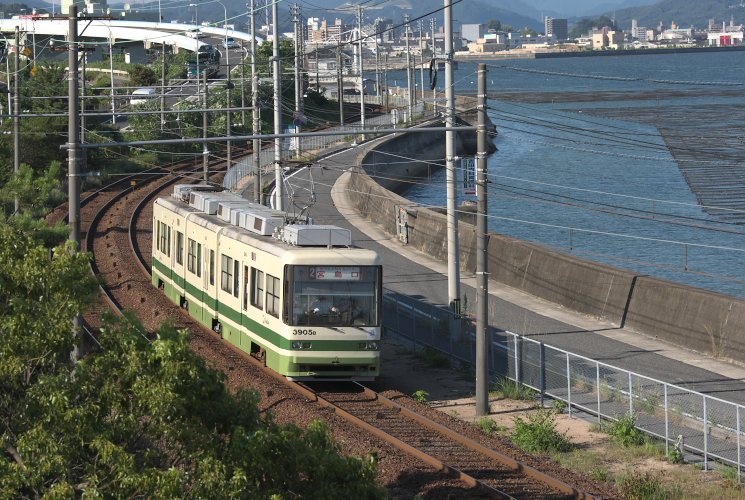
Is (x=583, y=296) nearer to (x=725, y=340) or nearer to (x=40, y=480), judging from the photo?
(x=725, y=340)

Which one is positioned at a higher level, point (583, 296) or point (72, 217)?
point (72, 217)

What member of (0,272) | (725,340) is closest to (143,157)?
(725,340)

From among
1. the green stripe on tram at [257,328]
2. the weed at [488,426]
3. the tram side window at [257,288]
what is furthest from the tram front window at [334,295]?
the weed at [488,426]

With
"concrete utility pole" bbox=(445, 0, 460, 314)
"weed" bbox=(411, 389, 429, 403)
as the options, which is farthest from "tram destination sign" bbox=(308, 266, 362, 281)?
"concrete utility pole" bbox=(445, 0, 460, 314)

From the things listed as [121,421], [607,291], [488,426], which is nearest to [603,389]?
[488,426]

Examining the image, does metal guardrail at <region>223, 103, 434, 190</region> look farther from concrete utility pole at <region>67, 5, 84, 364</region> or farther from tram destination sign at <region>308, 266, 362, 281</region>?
concrete utility pole at <region>67, 5, 84, 364</region>

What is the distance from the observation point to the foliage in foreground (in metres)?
8.07

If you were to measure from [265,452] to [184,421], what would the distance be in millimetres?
699

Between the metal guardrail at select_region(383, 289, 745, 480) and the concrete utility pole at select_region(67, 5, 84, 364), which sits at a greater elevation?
the concrete utility pole at select_region(67, 5, 84, 364)

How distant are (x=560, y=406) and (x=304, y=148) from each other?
48914mm

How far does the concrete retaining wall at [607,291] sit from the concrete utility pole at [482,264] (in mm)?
6854

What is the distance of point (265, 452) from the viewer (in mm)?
8648

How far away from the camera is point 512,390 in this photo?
20.5 metres

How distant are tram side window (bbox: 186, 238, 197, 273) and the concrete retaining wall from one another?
10.2 m
